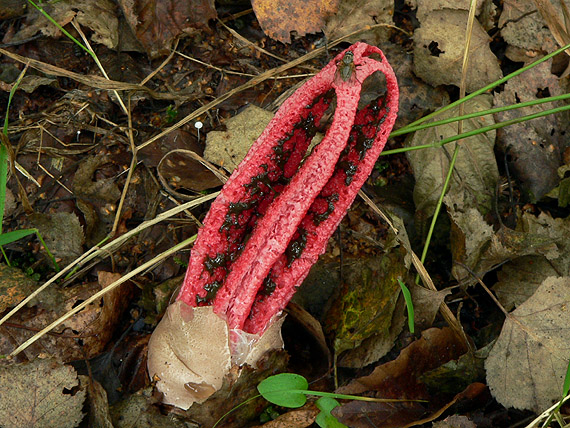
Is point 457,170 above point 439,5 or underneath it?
underneath

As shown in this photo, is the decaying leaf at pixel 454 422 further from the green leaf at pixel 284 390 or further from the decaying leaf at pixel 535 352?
the green leaf at pixel 284 390

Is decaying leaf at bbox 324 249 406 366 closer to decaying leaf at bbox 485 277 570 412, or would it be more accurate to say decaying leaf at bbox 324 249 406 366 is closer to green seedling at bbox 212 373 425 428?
green seedling at bbox 212 373 425 428

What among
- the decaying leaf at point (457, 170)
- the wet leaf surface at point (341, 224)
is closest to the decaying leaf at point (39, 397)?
the wet leaf surface at point (341, 224)

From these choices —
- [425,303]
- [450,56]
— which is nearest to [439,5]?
[450,56]

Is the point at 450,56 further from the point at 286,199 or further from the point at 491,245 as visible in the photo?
the point at 286,199

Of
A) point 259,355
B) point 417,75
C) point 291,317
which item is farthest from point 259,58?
point 259,355

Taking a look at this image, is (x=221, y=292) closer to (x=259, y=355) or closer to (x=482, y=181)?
(x=259, y=355)
